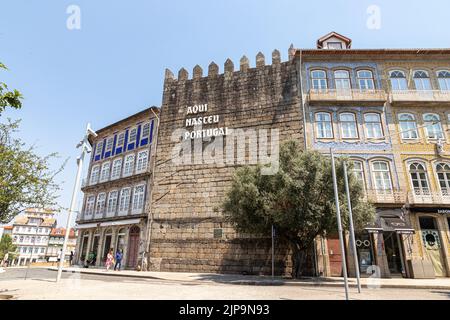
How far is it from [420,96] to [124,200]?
77.8 feet

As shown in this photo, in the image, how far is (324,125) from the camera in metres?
18.5

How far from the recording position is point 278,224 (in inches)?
545

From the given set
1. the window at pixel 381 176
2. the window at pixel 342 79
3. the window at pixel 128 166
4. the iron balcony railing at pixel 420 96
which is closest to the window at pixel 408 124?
the iron balcony railing at pixel 420 96

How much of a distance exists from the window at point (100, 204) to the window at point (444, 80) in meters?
28.5

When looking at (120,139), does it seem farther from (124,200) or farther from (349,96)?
(349,96)

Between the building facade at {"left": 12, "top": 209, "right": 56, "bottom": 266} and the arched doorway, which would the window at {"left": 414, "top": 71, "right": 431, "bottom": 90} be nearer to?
the arched doorway

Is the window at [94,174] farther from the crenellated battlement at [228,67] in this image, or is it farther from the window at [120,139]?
the crenellated battlement at [228,67]

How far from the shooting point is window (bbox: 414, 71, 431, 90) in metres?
18.7

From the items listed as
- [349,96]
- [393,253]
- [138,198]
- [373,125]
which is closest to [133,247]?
[138,198]

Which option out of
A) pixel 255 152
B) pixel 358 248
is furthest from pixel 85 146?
pixel 358 248

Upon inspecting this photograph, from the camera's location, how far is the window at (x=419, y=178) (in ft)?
54.3

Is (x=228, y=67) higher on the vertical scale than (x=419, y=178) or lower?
higher

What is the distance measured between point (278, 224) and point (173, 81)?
16.1 meters

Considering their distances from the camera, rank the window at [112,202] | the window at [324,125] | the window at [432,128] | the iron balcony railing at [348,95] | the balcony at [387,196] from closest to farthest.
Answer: the balcony at [387,196] → the window at [432,128] → the window at [324,125] → the iron balcony railing at [348,95] → the window at [112,202]
